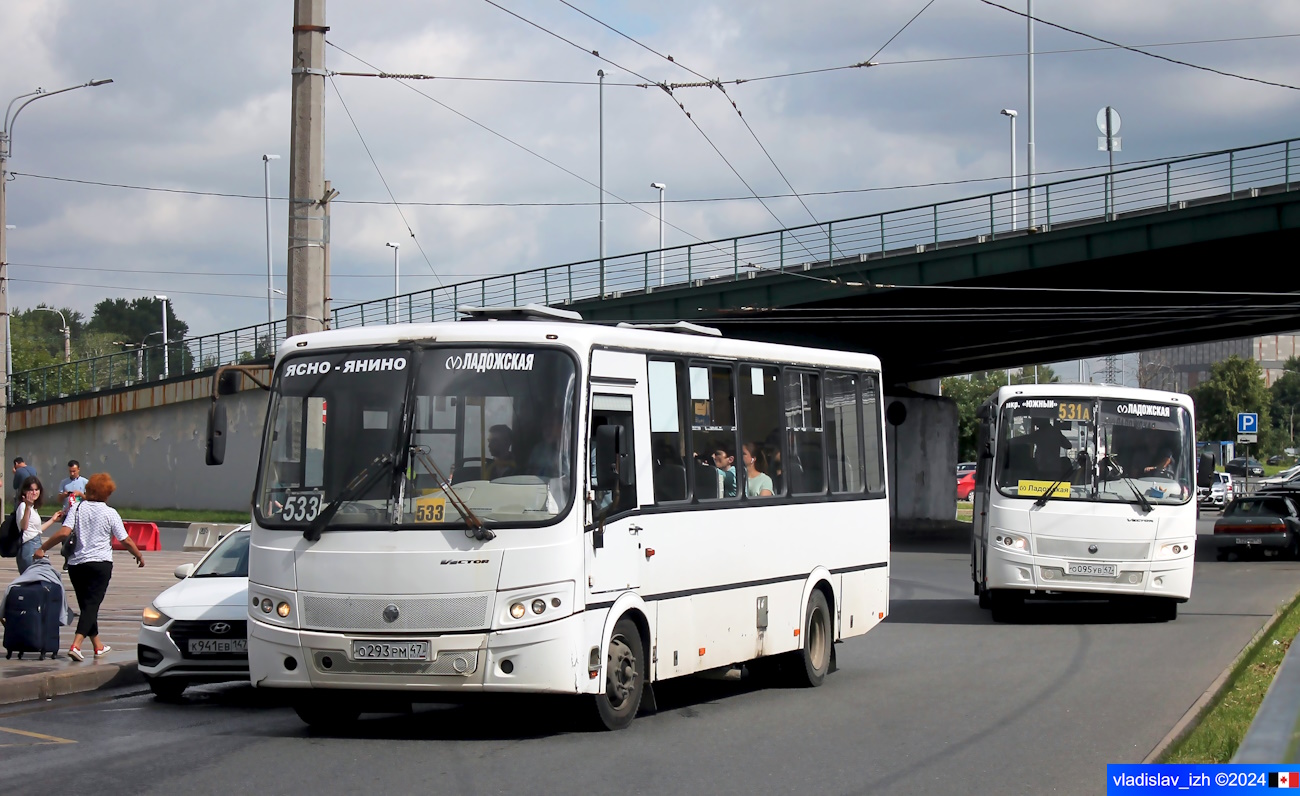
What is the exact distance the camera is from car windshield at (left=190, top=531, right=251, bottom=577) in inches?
526

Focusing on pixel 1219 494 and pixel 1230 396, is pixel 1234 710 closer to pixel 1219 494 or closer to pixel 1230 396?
pixel 1219 494

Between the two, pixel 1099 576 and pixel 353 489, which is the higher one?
pixel 353 489

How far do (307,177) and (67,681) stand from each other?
19.0ft

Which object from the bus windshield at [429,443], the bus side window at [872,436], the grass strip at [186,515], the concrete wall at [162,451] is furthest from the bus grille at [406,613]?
the concrete wall at [162,451]

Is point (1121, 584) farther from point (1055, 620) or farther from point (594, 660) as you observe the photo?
point (594, 660)

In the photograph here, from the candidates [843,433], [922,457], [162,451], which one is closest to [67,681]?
[843,433]

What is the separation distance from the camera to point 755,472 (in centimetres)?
1246

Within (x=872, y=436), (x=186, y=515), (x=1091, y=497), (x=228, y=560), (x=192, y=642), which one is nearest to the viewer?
(x=192, y=642)

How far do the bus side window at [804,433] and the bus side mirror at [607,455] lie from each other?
318cm

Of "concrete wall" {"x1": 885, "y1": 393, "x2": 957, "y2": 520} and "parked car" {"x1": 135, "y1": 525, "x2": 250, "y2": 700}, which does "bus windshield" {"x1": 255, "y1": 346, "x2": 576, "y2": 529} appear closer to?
"parked car" {"x1": 135, "y1": 525, "x2": 250, "y2": 700}

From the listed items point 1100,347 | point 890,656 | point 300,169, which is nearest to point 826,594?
point 890,656

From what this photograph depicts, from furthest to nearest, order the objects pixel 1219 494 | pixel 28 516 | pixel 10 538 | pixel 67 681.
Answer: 1. pixel 1219 494
2. pixel 28 516
3. pixel 10 538
4. pixel 67 681

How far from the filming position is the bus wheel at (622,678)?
395 inches

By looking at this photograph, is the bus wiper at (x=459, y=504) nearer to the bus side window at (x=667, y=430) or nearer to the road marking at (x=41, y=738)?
the bus side window at (x=667, y=430)
